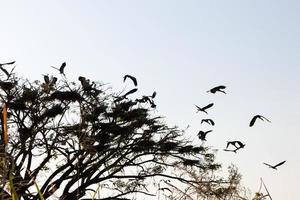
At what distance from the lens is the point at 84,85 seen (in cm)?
1839

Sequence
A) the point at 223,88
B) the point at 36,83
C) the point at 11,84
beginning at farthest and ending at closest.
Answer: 1. the point at 36,83
2. the point at 11,84
3. the point at 223,88

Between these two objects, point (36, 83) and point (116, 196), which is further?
point (116, 196)

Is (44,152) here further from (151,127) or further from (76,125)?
(151,127)

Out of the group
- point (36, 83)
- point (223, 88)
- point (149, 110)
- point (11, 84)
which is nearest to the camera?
point (223, 88)

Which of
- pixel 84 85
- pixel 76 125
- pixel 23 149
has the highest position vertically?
pixel 84 85

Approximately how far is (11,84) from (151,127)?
19.0 feet

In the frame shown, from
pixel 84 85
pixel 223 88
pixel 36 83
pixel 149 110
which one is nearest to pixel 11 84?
pixel 36 83

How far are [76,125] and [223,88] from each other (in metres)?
8.29

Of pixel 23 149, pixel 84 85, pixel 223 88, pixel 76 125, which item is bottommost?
pixel 223 88

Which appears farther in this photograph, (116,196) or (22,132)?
(116,196)

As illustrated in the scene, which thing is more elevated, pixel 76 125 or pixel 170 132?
pixel 170 132

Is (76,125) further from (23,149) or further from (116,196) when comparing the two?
(116,196)

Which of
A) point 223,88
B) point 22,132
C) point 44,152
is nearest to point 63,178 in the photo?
point 44,152

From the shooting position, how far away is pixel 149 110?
2078cm
